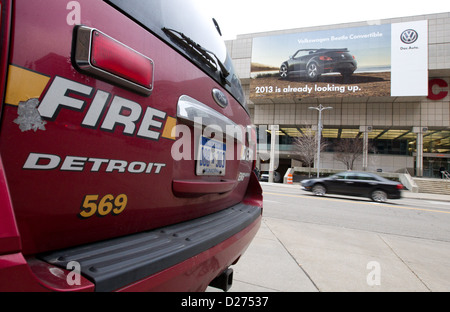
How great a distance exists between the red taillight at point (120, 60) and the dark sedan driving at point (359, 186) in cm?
Answer: 1297

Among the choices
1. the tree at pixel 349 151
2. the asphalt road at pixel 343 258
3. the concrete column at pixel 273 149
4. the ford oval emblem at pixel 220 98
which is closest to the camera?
the ford oval emblem at pixel 220 98

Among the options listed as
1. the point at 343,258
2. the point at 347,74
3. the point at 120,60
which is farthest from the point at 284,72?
the point at 120,60

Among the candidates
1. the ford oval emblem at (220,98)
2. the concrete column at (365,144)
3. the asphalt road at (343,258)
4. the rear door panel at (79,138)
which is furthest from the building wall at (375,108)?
the rear door panel at (79,138)

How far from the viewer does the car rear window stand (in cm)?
105

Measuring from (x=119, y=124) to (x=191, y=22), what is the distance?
2.88ft

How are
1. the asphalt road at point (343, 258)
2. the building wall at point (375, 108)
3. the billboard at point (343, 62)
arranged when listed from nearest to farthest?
1. the asphalt road at point (343, 258)
2. the billboard at point (343, 62)
3. the building wall at point (375, 108)

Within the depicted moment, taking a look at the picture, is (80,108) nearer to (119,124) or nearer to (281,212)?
(119,124)

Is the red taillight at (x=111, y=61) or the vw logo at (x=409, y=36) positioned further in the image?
the vw logo at (x=409, y=36)

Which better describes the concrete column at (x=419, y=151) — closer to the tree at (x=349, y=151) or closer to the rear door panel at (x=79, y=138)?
the tree at (x=349, y=151)

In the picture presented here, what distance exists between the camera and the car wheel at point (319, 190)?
500 inches

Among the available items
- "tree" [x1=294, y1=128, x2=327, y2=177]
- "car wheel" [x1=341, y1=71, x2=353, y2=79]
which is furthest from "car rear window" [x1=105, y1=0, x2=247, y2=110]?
"car wheel" [x1=341, y1=71, x2=353, y2=79]

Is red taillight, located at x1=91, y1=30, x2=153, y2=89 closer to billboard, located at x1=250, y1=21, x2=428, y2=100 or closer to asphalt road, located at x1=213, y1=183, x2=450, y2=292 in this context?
asphalt road, located at x1=213, y1=183, x2=450, y2=292

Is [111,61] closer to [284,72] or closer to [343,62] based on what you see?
[284,72]

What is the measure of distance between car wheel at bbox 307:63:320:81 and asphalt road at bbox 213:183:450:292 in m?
27.7
